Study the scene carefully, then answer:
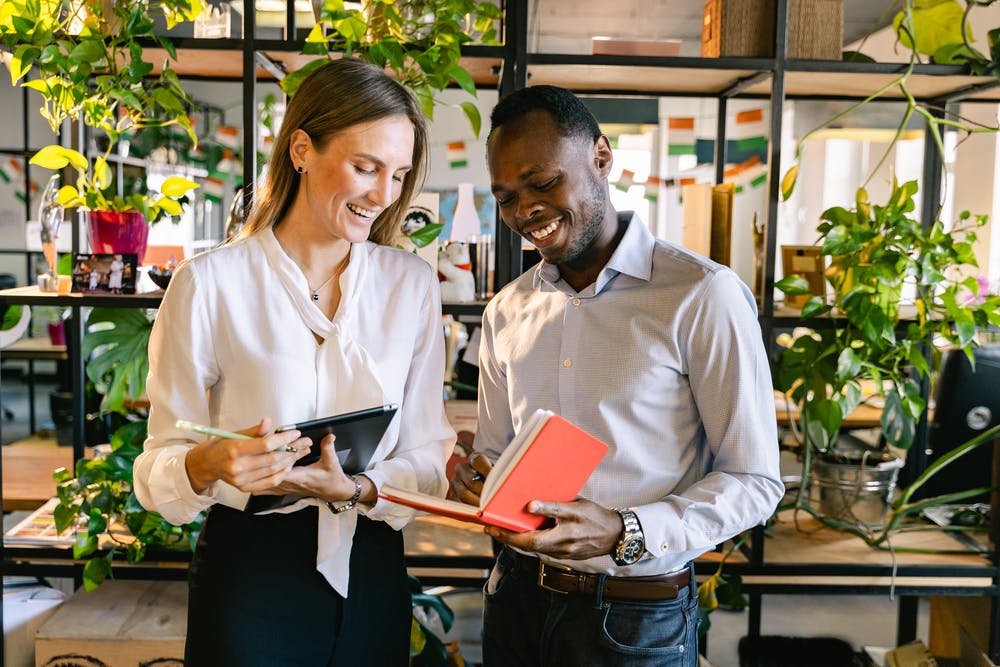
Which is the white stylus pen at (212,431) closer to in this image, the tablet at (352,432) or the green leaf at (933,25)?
the tablet at (352,432)

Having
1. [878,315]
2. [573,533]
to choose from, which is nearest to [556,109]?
[573,533]

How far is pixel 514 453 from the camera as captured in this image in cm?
126

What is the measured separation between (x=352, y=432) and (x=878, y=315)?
60.6 inches

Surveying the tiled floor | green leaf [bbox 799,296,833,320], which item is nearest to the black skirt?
green leaf [bbox 799,296,833,320]

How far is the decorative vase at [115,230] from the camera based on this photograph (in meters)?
2.34

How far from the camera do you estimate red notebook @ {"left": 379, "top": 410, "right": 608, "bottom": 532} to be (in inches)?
48.0

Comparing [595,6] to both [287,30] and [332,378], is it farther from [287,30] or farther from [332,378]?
[332,378]

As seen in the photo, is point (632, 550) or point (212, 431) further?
point (632, 550)

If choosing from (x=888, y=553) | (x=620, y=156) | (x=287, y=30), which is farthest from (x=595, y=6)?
(x=888, y=553)

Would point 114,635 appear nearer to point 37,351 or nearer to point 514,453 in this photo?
point 514,453

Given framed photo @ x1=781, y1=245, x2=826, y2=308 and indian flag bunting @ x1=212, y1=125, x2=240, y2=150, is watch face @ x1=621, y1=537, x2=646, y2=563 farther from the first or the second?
indian flag bunting @ x1=212, y1=125, x2=240, y2=150

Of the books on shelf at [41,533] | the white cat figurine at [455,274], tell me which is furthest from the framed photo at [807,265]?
the books on shelf at [41,533]

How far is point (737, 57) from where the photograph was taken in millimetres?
2344

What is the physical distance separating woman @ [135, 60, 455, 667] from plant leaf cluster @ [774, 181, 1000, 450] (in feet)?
4.27
